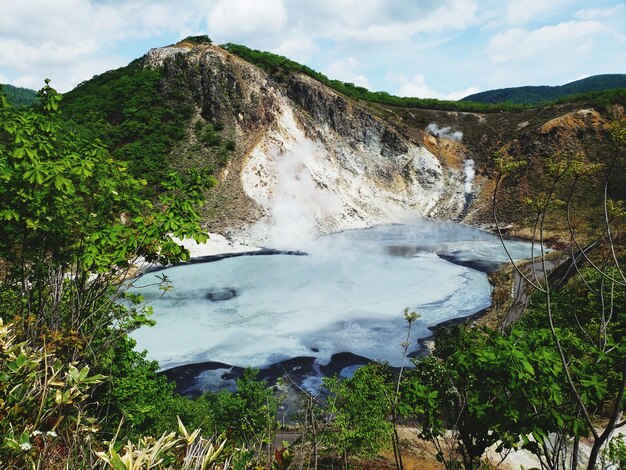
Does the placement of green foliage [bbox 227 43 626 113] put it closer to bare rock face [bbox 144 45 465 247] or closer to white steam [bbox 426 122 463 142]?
bare rock face [bbox 144 45 465 247]

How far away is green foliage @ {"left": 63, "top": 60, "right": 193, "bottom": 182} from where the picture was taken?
161 ft

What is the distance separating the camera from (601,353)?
498 centimetres

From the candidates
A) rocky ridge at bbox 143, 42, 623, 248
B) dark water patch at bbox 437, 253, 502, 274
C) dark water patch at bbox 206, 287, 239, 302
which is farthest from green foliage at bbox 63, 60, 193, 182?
dark water patch at bbox 437, 253, 502, 274

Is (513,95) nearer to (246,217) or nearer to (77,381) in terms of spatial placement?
(246,217)

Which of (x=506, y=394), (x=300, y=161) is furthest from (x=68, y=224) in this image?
(x=300, y=161)

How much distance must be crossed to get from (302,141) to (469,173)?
2743cm

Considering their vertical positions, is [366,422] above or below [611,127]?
below

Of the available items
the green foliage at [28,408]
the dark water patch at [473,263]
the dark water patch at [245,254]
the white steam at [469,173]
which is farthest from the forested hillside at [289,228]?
the dark water patch at [245,254]

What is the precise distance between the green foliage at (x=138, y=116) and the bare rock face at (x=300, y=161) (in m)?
2.76

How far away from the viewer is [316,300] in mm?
31609

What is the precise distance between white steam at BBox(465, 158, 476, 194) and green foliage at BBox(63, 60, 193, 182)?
42856 mm

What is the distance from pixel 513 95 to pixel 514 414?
228421mm

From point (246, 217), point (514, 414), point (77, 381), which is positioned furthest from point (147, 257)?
point (246, 217)

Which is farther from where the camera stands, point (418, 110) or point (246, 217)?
point (418, 110)
